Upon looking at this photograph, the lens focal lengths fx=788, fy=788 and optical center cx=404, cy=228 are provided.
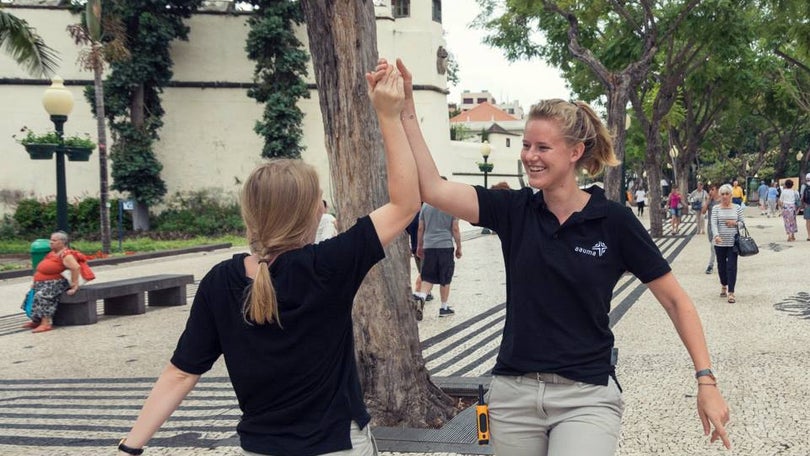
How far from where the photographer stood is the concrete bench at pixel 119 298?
10.8 m

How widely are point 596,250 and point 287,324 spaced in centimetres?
105

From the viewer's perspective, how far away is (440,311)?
10273 millimetres

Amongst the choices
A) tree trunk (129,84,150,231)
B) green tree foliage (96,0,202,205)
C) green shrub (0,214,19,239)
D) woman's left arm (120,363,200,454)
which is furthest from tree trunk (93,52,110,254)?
woman's left arm (120,363,200,454)

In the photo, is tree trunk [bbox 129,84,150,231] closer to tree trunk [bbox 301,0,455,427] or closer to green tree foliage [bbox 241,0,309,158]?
green tree foliage [bbox 241,0,309,158]

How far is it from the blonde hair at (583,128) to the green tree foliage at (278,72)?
25.5 metres

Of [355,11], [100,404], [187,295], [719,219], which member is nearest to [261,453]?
[355,11]

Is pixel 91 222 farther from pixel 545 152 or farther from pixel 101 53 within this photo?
pixel 545 152

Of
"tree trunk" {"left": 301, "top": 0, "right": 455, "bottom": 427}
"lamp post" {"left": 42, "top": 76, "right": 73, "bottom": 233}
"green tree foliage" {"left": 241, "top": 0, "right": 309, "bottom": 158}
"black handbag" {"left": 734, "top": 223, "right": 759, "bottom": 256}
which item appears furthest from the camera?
"green tree foliage" {"left": 241, "top": 0, "right": 309, "bottom": 158}

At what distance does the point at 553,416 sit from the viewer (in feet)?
8.23

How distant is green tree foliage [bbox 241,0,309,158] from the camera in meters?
27.6

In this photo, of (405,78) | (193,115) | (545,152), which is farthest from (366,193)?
(193,115)

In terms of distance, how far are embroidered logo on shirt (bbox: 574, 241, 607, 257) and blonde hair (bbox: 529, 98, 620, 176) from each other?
28 centimetres

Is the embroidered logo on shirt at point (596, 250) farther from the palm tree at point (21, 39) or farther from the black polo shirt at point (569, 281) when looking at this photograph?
the palm tree at point (21, 39)

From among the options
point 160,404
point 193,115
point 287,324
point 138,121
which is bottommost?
point 160,404
